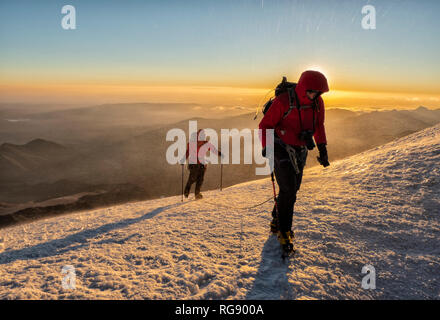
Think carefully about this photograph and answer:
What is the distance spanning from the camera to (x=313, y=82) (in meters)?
3.64

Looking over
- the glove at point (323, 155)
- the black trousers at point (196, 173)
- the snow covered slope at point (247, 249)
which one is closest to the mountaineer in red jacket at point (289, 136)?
the glove at point (323, 155)

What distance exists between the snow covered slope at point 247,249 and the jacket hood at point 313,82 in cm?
246

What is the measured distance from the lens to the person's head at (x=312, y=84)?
3639mm

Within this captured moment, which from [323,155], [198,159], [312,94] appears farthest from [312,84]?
[198,159]

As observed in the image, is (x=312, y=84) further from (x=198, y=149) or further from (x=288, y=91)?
(x=198, y=149)

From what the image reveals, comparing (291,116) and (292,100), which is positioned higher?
(292,100)

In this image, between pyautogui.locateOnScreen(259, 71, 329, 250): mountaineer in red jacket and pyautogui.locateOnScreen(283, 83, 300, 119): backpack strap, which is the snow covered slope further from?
pyautogui.locateOnScreen(283, 83, 300, 119): backpack strap

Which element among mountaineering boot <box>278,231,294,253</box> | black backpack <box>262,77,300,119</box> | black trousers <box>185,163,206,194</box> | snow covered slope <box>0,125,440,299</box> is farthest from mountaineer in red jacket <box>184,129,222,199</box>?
mountaineering boot <box>278,231,294,253</box>

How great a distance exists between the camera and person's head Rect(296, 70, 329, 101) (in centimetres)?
364

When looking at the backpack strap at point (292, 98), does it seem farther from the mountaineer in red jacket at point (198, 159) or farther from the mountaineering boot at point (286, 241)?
the mountaineer in red jacket at point (198, 159)

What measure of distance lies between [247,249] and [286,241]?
0.64 meters

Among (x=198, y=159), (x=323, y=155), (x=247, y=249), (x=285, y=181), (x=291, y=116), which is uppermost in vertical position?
(x=291, y=116)
